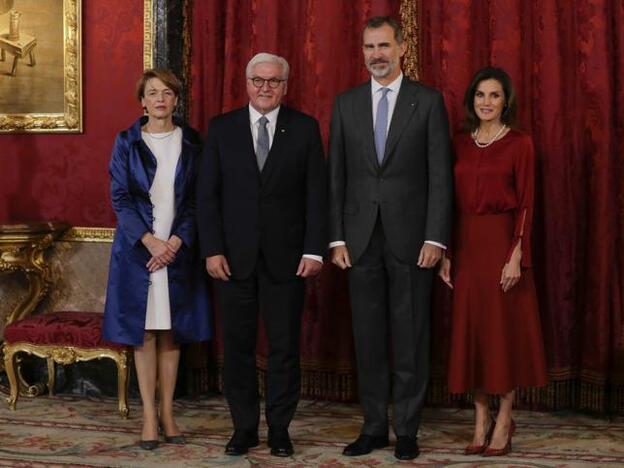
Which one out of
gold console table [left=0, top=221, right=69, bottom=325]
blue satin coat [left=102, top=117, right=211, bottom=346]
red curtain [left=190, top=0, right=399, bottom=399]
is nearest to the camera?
blue satin coat [left=102, top=117, right=211, bottom=346]

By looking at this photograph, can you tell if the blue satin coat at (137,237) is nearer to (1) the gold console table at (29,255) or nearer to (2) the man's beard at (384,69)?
(2) the man's beard at (384,69)

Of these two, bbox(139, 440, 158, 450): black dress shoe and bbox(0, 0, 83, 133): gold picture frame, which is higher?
bbox(0, 0, 83, 133): gold picture frame

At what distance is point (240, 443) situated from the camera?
11.7 feet

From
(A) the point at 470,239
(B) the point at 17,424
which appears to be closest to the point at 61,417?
(B) the point at 17,424

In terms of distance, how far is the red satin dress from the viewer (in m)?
3.47

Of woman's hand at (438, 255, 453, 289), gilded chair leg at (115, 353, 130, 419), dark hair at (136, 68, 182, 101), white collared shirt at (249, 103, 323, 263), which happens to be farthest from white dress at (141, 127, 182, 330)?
woman's hand at (438, 255, 453, 289)

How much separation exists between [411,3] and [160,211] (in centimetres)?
154

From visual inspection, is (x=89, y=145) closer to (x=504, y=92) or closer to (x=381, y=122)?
(x=381, y=122)

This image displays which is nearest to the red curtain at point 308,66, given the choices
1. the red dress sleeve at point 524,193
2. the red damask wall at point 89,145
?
the red damask wall at point 89,145

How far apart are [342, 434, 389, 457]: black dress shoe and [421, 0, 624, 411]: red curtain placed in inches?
40.5

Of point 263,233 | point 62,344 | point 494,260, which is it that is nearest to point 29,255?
point 62,344

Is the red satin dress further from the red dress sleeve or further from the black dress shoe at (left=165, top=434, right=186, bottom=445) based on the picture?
the black dress shoe at (left=165, top=434, right=186, bottom=445)

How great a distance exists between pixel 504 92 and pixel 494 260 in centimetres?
63

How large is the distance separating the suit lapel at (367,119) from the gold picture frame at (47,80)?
1817 millimetres
